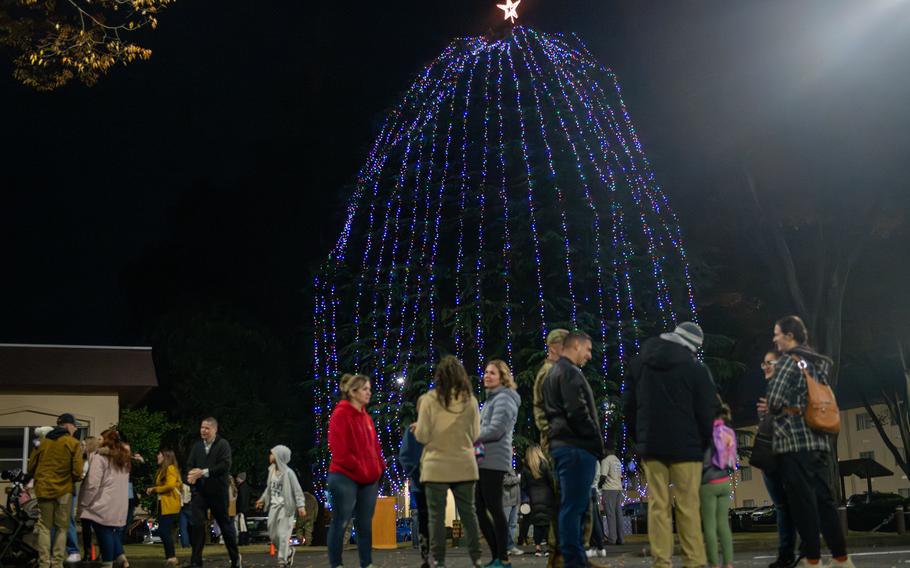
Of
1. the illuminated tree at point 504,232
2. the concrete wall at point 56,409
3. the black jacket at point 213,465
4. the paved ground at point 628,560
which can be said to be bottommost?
the paved ground at point 628,560

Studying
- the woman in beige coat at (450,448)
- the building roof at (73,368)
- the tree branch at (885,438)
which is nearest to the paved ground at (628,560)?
the woman in beige coat at (450,448)

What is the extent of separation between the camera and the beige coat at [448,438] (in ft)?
29.3

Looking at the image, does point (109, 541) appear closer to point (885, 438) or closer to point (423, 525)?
point (423, 525)

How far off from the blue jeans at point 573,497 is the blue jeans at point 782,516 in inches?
85.6

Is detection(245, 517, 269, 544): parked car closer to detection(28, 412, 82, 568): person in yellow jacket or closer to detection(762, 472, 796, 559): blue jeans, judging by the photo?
detection(28, 412, 82, 568): person in yellow jacket

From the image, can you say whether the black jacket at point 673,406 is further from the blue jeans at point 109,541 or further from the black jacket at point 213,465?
the blue jeans at point 109,541

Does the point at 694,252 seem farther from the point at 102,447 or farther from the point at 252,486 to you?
the point at 252,486

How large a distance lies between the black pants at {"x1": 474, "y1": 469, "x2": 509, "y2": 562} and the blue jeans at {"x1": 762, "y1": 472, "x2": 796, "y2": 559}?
8.02 feet

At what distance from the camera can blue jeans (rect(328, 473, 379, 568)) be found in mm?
9609

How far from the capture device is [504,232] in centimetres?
2661

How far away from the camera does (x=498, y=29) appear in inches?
1071

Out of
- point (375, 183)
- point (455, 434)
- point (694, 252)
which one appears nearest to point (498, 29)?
point (375, 183)

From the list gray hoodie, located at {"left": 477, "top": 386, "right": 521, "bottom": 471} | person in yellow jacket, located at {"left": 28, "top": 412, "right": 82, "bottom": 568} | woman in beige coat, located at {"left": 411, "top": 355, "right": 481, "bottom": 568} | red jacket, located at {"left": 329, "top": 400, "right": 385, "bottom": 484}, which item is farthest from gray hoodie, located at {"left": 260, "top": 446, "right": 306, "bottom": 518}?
woman in beige coat, located at {"left": 411, "top": 355, "right": 481, "bottom": 568}

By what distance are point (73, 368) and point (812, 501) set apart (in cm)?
2225
